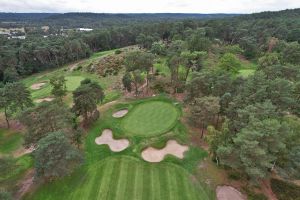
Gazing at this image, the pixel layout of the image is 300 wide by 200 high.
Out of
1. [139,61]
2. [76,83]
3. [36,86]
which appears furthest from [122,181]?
[36,86]

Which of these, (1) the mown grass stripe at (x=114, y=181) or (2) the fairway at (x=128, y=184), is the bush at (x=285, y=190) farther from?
(1) the mown grass stripe at (x=114, y=181)

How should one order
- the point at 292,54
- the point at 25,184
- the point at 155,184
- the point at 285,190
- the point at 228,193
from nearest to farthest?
the point at 228,193 < the point at 285,190 < the point at 155,184 < the point at 25,184 < the point at 292,54

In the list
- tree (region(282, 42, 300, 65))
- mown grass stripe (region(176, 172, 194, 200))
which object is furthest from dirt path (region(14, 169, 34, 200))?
tree (region(282, 42, 300, 65))

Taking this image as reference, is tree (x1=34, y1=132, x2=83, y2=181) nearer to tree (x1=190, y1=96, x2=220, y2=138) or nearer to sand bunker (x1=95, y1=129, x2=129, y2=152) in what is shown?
sand bunker (x1=95, y1=129, x2=129, y2=152)

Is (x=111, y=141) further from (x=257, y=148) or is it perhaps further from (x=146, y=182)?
(x=257, y=148)

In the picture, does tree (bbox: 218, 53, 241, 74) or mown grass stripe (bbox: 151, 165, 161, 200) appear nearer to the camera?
mown grass stripe (bbox: 151, 165, 161, 200)

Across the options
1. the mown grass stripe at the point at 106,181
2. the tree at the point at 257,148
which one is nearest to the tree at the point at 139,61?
the mown grass stripe at the point at 106,181
